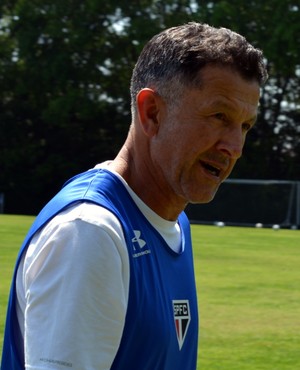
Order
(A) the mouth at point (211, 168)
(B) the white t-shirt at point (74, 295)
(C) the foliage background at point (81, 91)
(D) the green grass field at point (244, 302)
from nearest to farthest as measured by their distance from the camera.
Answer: (B) the white t-shirt at point (74, 295), (A) the mouth at point (211, 168), (D) the green grass field at point (244, 302), (C) the foliage background at point (81, 91)

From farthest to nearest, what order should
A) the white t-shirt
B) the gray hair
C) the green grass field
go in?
the green grass field, the gray hair, the white t-shirt

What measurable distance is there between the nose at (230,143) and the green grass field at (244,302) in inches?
239

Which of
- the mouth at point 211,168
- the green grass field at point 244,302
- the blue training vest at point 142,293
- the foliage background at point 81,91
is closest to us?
the blue training vest at point 142,293

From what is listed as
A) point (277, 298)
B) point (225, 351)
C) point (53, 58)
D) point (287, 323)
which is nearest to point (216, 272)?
point (277, 298)

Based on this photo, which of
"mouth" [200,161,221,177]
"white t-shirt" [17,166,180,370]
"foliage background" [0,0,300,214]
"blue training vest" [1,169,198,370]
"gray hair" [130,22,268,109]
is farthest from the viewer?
"foliage background" [0,0,300,214]

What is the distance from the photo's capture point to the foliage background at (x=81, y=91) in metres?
42.9

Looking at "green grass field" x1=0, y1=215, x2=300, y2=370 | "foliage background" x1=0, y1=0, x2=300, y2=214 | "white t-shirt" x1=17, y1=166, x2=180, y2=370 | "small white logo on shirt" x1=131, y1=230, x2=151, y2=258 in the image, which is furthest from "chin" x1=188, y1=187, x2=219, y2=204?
"foliage background" x1=0, y1=0, x2=300, y2=214

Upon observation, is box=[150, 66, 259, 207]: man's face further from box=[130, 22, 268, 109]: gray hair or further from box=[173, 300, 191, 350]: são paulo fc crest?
box=[173, 300, 191, 350]: são paulo fc crest

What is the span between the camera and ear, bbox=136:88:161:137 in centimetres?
249

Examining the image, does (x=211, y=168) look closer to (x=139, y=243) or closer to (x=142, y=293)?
(x=139, y=243)

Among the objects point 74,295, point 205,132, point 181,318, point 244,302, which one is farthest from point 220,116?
point 244,302

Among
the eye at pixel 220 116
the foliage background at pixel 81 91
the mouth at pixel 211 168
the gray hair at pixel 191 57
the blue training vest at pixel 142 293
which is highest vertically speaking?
the gray hair at pixel 191 57

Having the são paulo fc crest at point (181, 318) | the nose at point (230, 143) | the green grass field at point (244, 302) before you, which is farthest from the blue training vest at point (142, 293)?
the green grass field at point (244, 302)

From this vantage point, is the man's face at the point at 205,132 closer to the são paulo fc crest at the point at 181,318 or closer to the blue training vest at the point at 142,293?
the blue training vest at the point at 142,293
